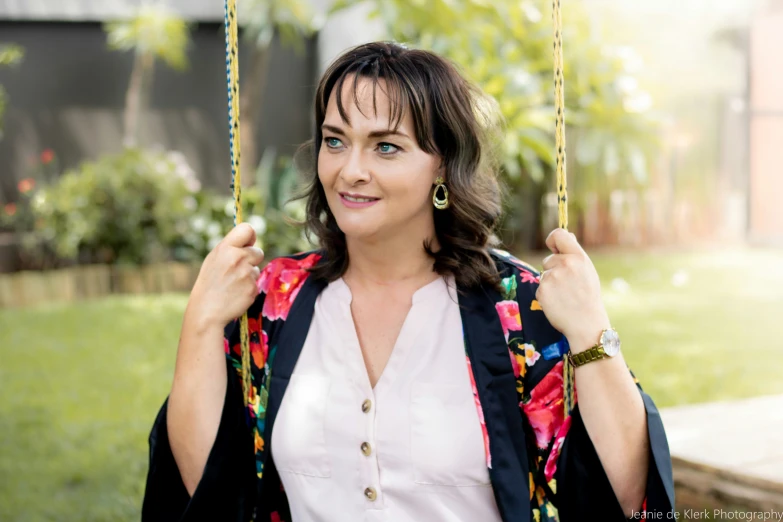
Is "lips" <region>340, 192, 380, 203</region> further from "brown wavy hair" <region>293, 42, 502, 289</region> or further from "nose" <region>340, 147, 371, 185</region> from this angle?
"brown wavy hair" <region>293, 42, 502, 289</region>

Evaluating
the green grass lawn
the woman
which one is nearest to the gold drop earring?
the woman

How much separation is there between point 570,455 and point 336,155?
0.73 meters

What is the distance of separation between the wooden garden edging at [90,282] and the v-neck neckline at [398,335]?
18.8 feet

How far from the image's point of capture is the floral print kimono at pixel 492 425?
1694 millimetres

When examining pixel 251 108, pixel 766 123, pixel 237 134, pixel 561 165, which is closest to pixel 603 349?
pixel 561 165

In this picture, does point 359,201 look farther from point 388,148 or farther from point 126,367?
point 126,367

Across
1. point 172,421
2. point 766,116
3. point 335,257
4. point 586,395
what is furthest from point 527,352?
point 766,116

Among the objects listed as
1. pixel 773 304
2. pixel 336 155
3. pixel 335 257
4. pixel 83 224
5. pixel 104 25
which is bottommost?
pixel 773 304

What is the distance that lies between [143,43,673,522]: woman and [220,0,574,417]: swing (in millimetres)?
37

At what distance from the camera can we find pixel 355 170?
177 cm

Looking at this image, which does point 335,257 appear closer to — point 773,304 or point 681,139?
point 773,304

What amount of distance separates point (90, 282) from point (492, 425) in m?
6.12

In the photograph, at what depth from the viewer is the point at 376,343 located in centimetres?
185

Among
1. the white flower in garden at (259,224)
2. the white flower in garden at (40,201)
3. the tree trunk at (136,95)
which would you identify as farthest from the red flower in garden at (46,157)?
the white flower in garden at (259,224)
